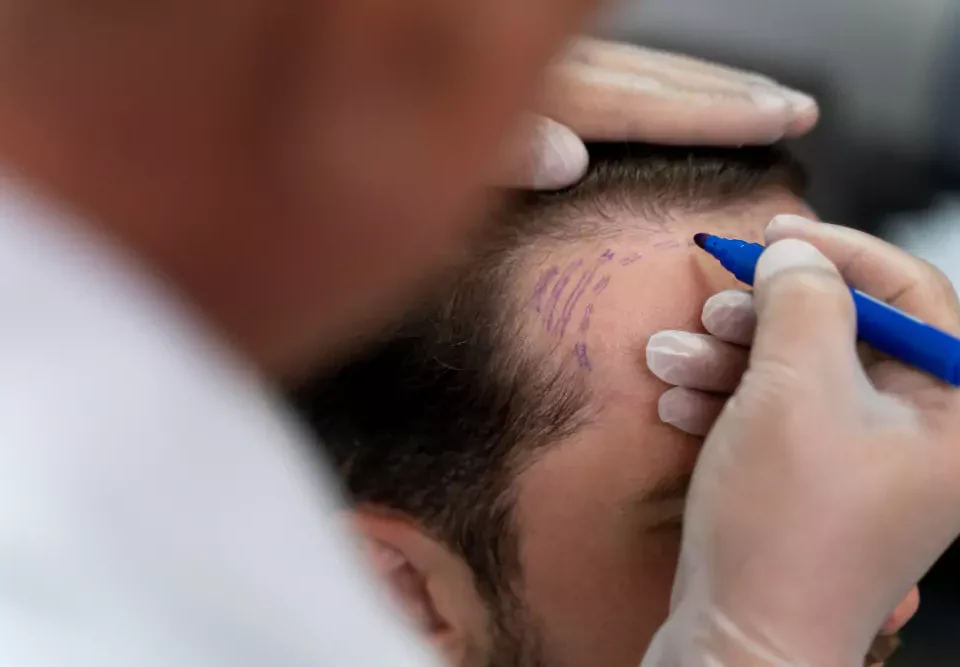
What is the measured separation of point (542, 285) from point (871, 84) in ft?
3.09

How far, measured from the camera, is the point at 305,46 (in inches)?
10.1

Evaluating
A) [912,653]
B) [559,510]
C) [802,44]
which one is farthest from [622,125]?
[912,653]

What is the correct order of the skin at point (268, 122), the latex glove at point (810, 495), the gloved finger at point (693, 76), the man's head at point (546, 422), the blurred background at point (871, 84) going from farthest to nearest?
the blurred background at point (871, 84), the gloved finger at point (693, 76), the man's head at point (546, 422), the latex glove at point (810, 495), the skin at point (268, 122)

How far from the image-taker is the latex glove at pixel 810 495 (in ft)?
2.10

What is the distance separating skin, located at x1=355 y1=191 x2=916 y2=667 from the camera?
2.41 ft

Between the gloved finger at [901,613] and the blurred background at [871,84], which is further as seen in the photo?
the blurred background at [871,84]

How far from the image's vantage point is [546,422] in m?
0.76

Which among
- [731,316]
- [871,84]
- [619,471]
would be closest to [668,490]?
[619,471]

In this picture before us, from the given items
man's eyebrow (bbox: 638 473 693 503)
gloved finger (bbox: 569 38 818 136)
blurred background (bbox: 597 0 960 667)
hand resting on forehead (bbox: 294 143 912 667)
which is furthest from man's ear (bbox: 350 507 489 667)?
blurred background (bbox: 597 0 960 667)

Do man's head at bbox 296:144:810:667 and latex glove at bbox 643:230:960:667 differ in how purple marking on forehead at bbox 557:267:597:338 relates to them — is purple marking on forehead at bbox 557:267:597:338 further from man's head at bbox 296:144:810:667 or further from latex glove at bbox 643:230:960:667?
latex glove at bbox 643:230:960:667

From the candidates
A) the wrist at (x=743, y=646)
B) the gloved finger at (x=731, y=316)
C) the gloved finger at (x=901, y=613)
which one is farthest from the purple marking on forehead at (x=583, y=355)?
the gloved finger at (x=901, y=613)

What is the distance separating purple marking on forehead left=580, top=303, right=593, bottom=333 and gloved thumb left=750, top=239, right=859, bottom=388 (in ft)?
0.45

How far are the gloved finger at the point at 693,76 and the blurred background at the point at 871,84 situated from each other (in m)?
0.39

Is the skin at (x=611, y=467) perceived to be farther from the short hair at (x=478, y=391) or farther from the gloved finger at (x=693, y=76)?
the gloved finger at (x=693, y=76)
